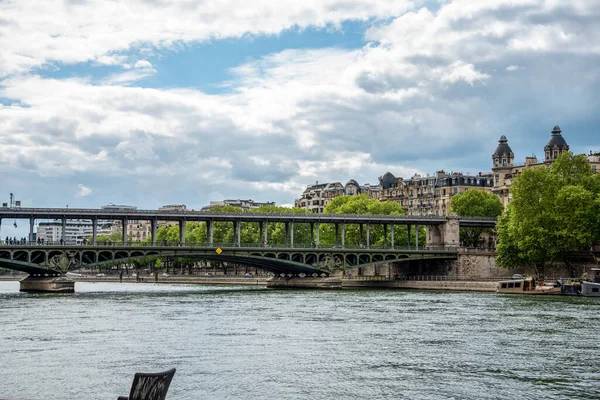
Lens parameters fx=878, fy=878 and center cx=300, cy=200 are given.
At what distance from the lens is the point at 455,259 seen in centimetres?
11750

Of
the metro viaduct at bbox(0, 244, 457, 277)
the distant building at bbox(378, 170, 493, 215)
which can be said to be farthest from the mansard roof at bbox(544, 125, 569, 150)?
the metro viaduct at bbox(0, 244, 457, 277)

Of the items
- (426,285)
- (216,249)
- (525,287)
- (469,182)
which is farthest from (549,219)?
(469,182)

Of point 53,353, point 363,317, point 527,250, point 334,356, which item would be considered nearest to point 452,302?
point 363,317

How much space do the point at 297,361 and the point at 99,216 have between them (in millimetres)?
68991

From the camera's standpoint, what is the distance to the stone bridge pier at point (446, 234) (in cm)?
12156

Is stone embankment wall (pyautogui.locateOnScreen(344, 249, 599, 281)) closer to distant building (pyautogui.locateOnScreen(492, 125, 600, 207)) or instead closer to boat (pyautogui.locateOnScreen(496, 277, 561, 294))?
boat (pyautogui.locateOnScreen(496, 277, 561, 294))

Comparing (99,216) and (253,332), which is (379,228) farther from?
(253,332)

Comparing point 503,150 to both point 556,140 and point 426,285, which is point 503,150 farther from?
point 426,285

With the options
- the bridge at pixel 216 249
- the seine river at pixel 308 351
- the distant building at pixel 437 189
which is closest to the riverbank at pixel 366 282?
the bridge at pixel 216 249

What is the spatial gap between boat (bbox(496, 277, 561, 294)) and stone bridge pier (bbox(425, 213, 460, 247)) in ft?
90.6

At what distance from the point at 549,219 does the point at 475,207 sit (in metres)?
50.7

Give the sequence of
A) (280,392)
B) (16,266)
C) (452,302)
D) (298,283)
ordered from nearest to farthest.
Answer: (280,392) < (452,302) < (16,266) < (298,283)

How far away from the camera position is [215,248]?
10100 cm

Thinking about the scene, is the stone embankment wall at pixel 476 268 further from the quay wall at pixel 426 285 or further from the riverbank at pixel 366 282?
the riverbank at pixel 366 282
